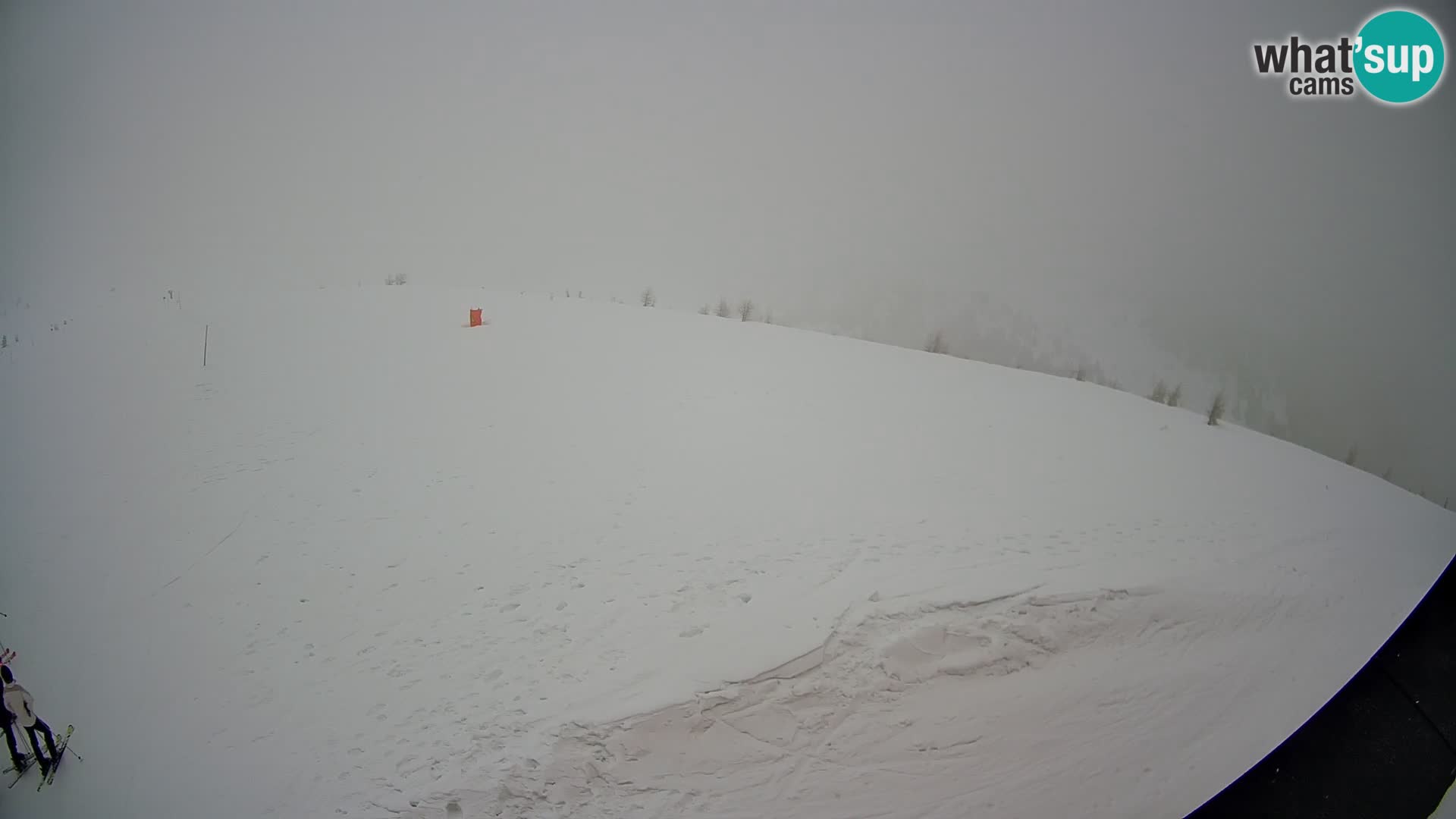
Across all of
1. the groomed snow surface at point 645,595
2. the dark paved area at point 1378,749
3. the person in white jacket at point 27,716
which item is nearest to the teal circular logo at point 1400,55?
the groomed snow surface at point 645,595

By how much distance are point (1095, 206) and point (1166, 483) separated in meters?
1.90

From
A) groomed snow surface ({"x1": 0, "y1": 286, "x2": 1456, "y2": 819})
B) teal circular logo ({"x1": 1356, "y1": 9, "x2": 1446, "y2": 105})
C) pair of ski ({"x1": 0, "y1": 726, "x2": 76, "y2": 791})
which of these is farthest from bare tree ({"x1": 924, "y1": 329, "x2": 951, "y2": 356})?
pair of ski ({"x1": 0, "y1": 726, "x2": 76, "y2": 791})

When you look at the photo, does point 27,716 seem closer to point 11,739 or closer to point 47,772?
point 11,739

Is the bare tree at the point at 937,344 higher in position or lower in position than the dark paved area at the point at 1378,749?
higher

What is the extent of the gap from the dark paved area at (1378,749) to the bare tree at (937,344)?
388cm

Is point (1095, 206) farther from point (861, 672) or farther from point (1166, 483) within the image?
point (861, 672)

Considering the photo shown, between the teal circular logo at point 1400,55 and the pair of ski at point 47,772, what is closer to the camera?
the pair of ski at point 47,772

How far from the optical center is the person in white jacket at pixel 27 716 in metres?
2.08

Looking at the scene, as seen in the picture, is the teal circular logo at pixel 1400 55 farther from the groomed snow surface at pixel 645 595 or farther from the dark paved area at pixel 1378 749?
the dark paved area at pixel 1378 749

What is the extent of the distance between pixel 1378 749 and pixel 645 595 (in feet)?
8.33

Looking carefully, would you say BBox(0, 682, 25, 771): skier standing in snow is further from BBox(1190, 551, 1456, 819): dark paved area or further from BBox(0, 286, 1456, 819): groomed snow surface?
BBox(1190, 551, 1456, 819): dark paved area

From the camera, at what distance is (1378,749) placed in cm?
143

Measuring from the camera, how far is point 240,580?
2.99 meters

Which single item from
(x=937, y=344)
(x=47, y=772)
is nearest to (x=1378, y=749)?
(x=47, y=772)
